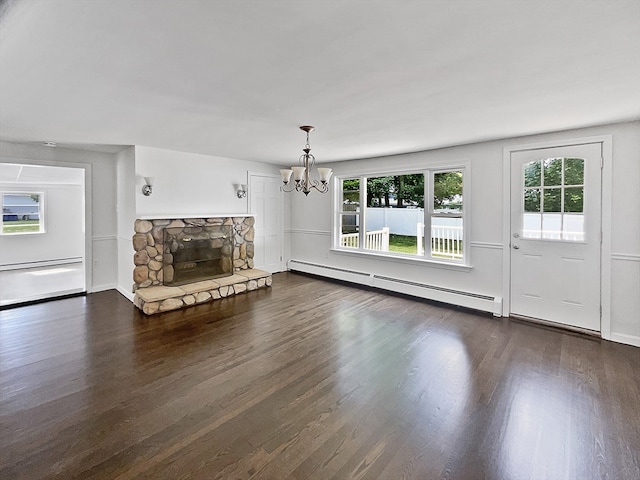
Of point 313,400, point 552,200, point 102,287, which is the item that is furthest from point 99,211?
point 552,200

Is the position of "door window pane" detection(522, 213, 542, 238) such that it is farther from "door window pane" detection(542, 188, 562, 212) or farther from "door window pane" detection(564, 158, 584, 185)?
"door window pane" detection(564, 158, 584, 185)

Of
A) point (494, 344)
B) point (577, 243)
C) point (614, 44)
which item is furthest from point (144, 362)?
point (577, 243)

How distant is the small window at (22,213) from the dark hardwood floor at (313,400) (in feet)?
16.3

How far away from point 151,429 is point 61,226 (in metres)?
8.38

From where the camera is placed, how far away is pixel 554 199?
394 cm

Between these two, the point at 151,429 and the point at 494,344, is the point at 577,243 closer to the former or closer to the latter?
the point at 494,344

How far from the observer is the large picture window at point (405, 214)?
16.3 ft

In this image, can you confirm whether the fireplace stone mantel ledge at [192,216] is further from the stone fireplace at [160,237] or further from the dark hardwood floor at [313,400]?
the dark hardwood floor at [313,400]

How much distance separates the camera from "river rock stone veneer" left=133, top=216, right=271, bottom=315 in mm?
4535

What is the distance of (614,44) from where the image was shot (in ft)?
5.94

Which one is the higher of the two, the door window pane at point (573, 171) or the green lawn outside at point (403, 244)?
the door window pane at point (573, 171)

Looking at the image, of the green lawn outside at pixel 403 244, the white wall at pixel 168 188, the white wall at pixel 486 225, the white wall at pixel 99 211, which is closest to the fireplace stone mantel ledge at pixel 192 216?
the white wall at pixel 168 188

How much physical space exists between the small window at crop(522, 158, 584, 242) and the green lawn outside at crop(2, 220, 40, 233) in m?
10.4

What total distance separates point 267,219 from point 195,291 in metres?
2.53
